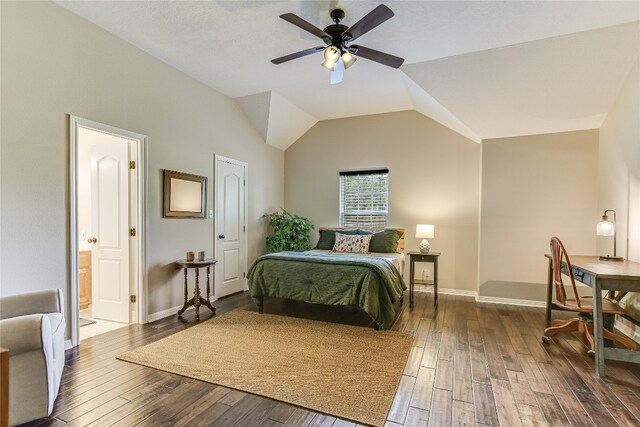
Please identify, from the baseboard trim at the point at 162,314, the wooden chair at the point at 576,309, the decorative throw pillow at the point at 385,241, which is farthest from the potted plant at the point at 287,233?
the wooden chair at the point at 576,309

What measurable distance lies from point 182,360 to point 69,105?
256cm

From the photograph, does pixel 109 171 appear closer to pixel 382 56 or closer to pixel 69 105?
pixel 69 105

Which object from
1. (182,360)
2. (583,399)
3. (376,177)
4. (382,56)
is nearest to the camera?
(583,399)

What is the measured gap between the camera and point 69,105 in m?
2.90

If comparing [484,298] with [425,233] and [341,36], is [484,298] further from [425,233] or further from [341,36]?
[341,36]

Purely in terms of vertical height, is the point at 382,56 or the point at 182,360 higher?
the point at 382,56

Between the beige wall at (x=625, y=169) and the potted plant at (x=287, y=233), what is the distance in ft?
14.1

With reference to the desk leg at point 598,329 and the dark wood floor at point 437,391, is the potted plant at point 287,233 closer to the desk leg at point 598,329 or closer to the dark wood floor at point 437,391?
the dark wood floor at point 437,391

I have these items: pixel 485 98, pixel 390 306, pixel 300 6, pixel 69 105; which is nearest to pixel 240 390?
pixel 390 306

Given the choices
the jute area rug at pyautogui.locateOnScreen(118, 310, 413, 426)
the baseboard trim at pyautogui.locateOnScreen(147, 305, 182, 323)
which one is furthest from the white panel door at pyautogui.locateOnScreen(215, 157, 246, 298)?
the jute area rug at pyautogui.locateOnScreen(118, 310, 413, 426)

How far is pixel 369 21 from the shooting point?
240 centimetres

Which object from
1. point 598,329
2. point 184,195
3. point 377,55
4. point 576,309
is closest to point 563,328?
point 576,309

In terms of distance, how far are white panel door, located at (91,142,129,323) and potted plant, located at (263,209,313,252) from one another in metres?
2.47

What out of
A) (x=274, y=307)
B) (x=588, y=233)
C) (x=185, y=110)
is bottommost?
(x=274, y=307)
